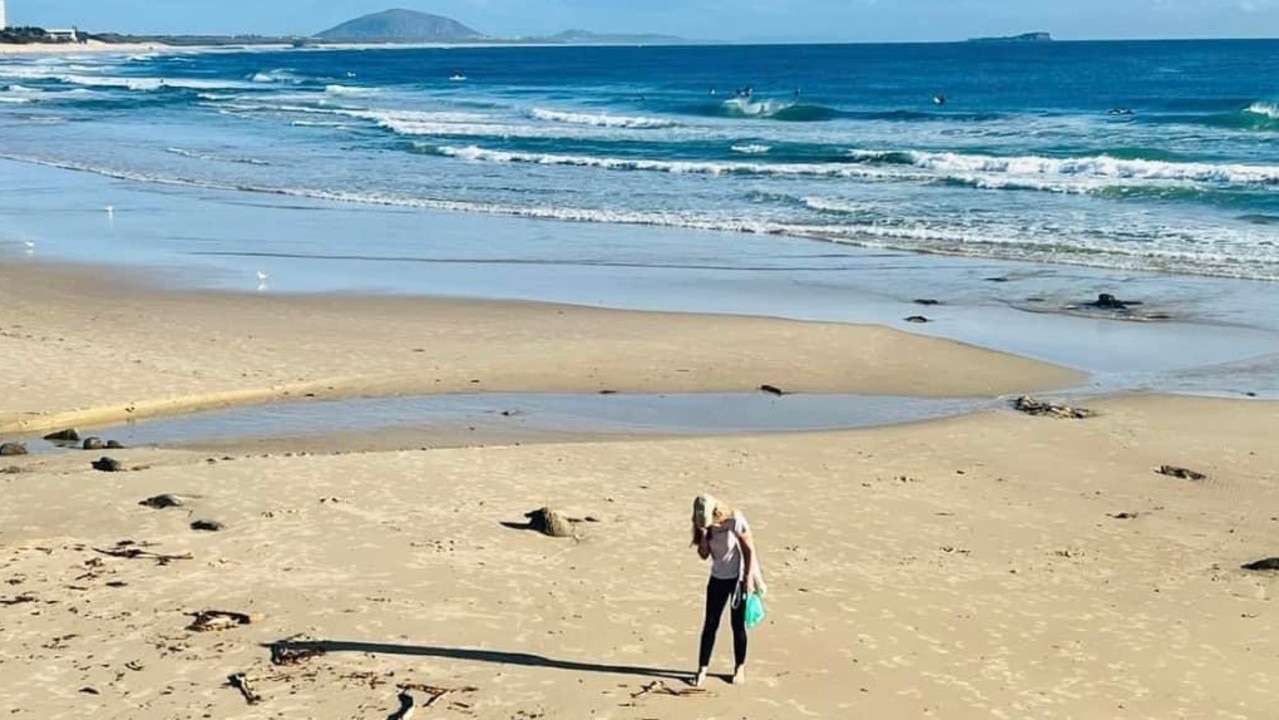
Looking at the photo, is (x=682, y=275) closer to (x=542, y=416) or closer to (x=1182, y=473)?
(x=542, y=416)

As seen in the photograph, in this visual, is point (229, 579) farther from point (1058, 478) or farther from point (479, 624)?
point (1058, 478)

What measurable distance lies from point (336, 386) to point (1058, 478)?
8.12 m

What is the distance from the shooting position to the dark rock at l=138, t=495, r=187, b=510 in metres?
11.9

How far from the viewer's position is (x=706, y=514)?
8164mm

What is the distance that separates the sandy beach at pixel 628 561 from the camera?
8.75m

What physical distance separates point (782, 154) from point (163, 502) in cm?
3529

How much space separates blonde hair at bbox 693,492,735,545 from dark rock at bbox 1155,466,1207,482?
22.6ft

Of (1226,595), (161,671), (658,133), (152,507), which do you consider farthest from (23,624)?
(658,133)

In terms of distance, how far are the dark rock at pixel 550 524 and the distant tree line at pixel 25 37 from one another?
174 metres

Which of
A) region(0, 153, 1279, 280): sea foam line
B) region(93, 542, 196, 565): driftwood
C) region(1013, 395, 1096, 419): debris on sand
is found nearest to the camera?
region(93, 542, 196, 565): driftwood

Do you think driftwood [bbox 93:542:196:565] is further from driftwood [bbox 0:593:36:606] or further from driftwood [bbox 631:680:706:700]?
driftwood [bbox 631:680:706:700]

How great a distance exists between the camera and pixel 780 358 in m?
18.5

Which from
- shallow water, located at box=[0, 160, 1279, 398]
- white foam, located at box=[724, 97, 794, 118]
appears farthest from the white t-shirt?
white foam, located at box=[724, 97, 794, 118]

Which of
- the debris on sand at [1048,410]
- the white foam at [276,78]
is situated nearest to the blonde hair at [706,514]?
the debris on sand at [1048,410]
